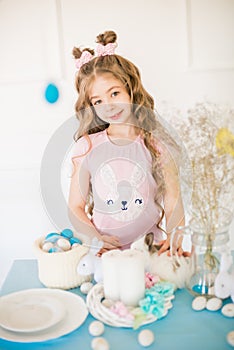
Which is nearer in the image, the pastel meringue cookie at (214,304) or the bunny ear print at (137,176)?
the pastel meringue cookie at (214,304)

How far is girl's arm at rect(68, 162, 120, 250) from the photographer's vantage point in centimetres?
179

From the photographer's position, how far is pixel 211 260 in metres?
1.30

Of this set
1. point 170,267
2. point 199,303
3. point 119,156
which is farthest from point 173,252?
point 119,156

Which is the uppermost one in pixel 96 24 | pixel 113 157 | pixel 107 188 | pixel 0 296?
pixel 96 24

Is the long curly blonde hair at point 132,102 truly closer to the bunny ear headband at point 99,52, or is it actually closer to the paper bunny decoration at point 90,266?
the bunny ear headband at point 99,52

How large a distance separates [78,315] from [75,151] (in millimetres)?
759

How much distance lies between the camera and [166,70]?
183 cm

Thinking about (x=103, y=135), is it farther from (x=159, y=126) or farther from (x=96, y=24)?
(x=96, y=24)

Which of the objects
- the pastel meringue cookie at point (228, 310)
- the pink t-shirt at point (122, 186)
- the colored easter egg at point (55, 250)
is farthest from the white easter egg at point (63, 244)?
the pastel meringue cookie at point (228, 310)

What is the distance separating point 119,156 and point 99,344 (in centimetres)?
81

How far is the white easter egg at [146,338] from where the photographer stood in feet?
3.63

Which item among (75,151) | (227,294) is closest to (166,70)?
(75,151)

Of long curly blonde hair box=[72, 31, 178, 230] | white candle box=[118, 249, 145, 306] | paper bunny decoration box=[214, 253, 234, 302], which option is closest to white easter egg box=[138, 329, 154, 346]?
white candle box=[118, 249, 145, 306]

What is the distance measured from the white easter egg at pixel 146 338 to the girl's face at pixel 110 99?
2.79 feet
